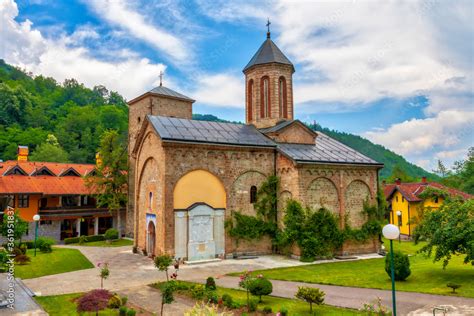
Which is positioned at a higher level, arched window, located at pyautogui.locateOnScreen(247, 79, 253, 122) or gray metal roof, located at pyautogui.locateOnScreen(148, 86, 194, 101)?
gray metal roof, located at pyautogui.locateOnScreen(148, 86, 194, 101)

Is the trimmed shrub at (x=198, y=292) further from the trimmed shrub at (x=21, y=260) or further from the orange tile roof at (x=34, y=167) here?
the orange tile roof at (x=34, y=167)

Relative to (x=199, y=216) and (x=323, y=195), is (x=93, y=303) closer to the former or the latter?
(x=199, y=216)

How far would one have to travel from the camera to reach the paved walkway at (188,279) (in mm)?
11000

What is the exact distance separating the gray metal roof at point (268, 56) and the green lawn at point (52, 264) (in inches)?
698

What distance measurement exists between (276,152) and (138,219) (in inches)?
409

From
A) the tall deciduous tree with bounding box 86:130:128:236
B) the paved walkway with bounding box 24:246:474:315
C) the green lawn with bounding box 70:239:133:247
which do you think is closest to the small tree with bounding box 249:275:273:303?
the paved walkway with bounding box 24:246:474:315

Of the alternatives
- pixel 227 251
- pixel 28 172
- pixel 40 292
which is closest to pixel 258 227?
pixel 227 251

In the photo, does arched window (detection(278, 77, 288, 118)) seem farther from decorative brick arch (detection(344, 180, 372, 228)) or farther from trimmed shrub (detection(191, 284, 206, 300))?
trimmed shrub (detection(191, 284, 206, 300))

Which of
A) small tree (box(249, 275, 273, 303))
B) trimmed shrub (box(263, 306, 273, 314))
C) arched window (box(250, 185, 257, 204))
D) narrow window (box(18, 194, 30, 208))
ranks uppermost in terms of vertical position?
arched window (box(250, 185, 257, 204))

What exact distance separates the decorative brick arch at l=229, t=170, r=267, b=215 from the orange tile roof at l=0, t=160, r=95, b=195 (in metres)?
18.2

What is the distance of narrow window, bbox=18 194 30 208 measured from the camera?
2915cm

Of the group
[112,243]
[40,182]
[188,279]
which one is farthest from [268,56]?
[40,182]

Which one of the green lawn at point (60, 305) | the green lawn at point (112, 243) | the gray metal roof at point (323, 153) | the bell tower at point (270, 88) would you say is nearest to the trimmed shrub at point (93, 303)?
the green lawn at point (60, 305)

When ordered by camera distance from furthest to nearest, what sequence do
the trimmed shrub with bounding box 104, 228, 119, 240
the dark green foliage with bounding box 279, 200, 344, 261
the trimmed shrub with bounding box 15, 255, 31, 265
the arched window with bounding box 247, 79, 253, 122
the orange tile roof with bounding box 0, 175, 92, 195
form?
1. the trimmed shrub with bounding box 104, 228, 119, 240
2. the orange tile roof with bounding box 0, 175, 92, 195
3. the arched window with bounding box 247, 79, 253, 122
4. the dark green foliage with bounding box 279, 200, 344, 261
5. the trimmed shrub with bounding box 15, 255, 31, 265
